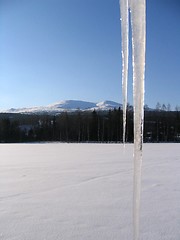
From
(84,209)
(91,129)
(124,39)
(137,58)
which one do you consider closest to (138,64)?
(137,58)

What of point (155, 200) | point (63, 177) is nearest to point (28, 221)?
point (155, 200)

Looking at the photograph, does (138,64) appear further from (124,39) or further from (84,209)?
(84,209)

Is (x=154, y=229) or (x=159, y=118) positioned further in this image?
(x=159, y=118)

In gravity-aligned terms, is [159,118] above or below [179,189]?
above

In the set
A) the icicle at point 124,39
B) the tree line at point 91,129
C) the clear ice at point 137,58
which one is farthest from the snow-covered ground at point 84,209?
the tree line at point 91,129

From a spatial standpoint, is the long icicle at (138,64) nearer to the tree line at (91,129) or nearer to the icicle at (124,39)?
the icicle at (124,39)

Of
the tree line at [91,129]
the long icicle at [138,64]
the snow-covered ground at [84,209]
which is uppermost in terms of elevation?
the tree line at [91,129]

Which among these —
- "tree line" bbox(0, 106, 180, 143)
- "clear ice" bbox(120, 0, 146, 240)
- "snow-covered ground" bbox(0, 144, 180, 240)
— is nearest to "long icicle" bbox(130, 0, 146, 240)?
"clear ice" bbox(120, 0, 146, 240)

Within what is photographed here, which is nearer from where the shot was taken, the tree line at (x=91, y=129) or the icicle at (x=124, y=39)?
the icicle at (x=124, y=39)

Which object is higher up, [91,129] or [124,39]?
[91,129]

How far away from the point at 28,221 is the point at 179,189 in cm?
296

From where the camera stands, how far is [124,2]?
1.86 m

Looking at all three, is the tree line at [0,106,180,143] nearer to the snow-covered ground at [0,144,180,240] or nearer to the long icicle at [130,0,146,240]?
the snow-covered ground at [0,144,180,240]

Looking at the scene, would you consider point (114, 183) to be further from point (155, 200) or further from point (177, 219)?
point (177, 219)
